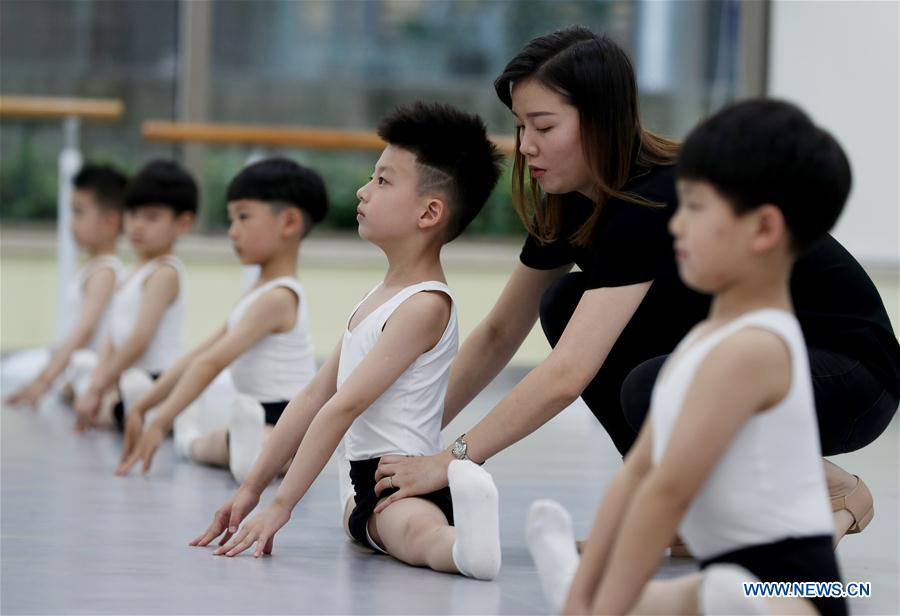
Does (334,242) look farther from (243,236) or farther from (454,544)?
(454,544)

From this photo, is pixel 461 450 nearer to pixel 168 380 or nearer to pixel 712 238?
pixel 712 238

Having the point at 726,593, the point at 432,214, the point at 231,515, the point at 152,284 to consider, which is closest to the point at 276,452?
the point at 231,515

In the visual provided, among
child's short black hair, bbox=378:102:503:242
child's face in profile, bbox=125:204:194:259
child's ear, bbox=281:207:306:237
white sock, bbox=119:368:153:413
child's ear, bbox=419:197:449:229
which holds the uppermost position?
child's short black hair, bbox=378:102:503:242

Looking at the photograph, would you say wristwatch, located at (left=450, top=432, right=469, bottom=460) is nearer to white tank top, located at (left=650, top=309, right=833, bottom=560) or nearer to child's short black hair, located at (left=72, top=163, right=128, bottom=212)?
white tank top, located at (left=650, top=309, right=833, bottom=560)

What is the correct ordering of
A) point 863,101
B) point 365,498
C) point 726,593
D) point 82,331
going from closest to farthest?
point 726,593 < point 365,498 < point 82,331 < point 863,101

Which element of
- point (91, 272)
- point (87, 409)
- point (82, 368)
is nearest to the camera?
point (87, 409)

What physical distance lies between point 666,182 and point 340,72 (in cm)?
343

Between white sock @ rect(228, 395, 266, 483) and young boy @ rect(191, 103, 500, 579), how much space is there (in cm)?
39

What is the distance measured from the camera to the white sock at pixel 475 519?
4.02 feet

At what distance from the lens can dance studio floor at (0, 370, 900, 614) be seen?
1.20 meters

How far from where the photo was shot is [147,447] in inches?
78.6

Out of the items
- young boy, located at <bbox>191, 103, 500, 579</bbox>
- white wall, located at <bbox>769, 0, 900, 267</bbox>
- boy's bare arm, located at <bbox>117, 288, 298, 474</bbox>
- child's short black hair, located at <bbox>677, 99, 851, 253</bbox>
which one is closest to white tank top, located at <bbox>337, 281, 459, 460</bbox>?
young boy, located at <bbox>191, 103, 500, 579</bbox>

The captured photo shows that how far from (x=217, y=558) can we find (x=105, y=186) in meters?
2.31

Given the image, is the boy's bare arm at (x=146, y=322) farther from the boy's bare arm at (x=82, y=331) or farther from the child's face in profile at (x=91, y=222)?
the child's face in profile at (x=91, y=222)
